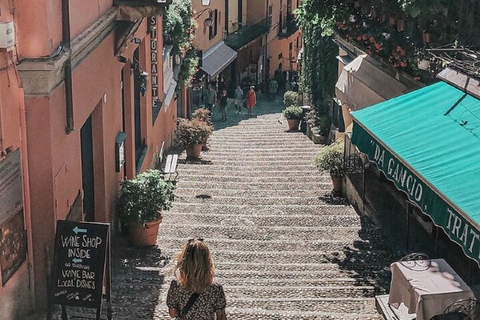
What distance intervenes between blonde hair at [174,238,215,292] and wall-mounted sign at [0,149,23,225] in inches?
90.3

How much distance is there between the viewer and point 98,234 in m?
8.48

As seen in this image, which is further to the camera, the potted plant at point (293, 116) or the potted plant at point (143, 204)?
the potted plant at point (293, 116)

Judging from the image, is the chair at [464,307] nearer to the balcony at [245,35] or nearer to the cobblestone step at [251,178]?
the cobblestone step at [251,178]

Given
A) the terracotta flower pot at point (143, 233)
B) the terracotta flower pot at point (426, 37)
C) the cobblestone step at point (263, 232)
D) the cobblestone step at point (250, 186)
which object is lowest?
the cobblestone step at point (250, 186)

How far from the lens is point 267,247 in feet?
45.4

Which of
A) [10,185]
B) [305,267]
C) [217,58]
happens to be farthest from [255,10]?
[10,185]

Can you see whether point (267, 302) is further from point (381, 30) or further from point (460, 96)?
point (381, 30)

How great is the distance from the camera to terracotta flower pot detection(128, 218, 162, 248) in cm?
1284

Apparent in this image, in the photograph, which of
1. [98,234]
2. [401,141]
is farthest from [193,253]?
[401,141]

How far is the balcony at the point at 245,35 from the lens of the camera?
4223 centimetres

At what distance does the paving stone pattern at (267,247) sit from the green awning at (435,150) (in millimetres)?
1884

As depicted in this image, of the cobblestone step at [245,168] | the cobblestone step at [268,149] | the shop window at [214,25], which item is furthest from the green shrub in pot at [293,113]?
the shop window at [214,25]

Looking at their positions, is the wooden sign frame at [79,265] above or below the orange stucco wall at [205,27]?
above

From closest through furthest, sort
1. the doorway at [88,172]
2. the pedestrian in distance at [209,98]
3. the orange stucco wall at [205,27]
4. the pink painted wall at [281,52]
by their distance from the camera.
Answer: the doorway at [88,172], the orange stucco wall at [205,27], the pedestrian in distance at [209,98], the pink painted wall at [281,52]
